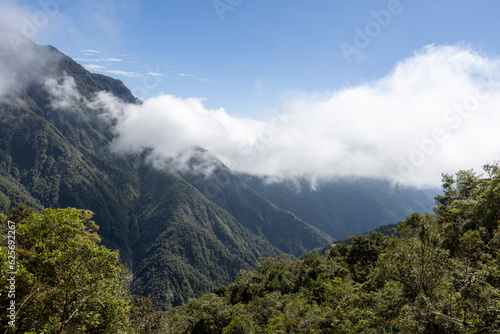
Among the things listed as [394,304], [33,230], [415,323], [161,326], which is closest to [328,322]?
[394,304]

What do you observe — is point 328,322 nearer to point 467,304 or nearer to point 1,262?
point 467,304

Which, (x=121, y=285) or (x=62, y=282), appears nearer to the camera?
(x=62, y=282)

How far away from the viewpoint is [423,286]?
13930 millimetres

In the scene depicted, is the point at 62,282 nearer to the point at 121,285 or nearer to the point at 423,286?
the point at 121,285

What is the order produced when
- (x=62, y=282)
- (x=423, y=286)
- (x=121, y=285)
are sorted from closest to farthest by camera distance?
1. (x=62, y=282)
2. (x=423, y=286)
3. (x=121, y=285)

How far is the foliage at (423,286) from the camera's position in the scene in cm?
1212

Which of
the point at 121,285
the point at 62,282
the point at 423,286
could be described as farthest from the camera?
the point at 121,285

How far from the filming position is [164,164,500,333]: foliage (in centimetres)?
1212

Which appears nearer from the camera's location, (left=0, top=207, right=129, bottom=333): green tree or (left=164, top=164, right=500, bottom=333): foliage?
(left=0, top=207, right=129, bottom=333): green tree

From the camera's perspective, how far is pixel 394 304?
16781mm

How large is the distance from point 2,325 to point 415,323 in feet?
66.1

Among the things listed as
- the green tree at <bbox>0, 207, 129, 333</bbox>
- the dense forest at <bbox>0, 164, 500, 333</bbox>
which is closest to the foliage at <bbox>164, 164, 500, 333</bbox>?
the dense forest at <bbox>0, 164, 500, 333</bbox>

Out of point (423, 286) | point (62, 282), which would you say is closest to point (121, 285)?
point (62, 282)

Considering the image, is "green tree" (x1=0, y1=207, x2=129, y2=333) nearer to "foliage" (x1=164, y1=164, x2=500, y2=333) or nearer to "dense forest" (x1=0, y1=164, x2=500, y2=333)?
"dense forest" (x1=0, y1=164, x2=500, y2=333)
